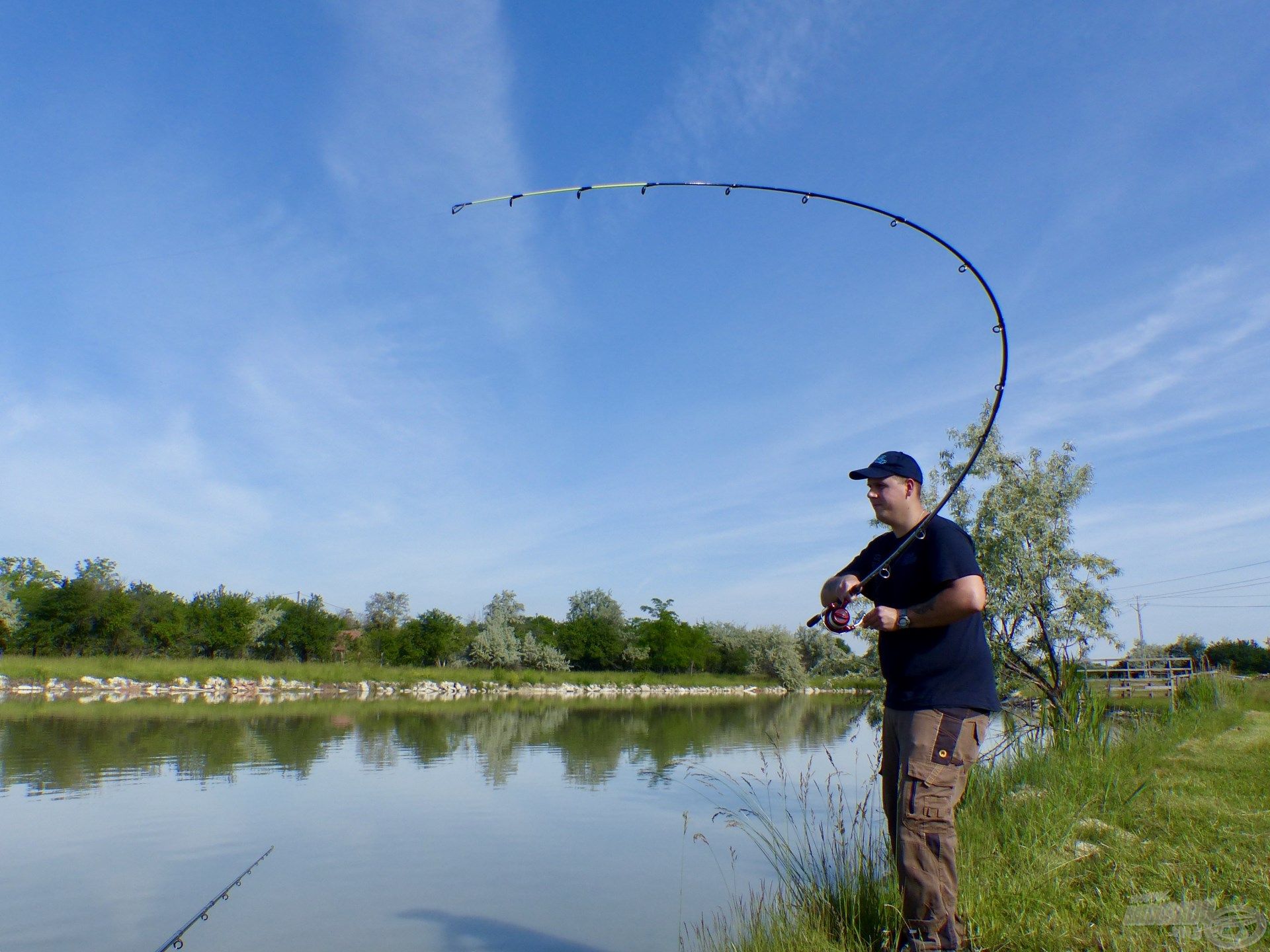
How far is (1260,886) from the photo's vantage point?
3.47 meters

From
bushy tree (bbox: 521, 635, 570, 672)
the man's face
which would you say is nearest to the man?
the man's face

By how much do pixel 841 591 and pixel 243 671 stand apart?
37863 millimetres

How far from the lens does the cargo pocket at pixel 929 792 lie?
9.83 feet

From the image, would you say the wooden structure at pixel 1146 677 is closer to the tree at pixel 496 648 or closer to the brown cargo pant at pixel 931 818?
the brown cargo pant at pixel 931 818

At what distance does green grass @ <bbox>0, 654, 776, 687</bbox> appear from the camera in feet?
102

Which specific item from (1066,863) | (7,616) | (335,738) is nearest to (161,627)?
(7,616)

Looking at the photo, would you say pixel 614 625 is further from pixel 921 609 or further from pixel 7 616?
pixel 921 609

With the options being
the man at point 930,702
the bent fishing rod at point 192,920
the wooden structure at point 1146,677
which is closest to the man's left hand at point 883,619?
the man at point 930,702

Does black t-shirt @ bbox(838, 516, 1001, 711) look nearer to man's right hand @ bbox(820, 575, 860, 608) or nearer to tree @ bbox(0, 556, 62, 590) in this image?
man's right hand @ bbox(820, 575, 860, 608)

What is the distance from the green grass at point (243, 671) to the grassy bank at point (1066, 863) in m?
33.8

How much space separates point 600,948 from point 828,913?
6.29 ft

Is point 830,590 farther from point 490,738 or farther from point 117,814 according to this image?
point 490,738

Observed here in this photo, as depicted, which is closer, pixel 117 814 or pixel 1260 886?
pixel 1260 886

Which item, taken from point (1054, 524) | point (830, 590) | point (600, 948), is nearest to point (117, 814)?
point (600, 948)
